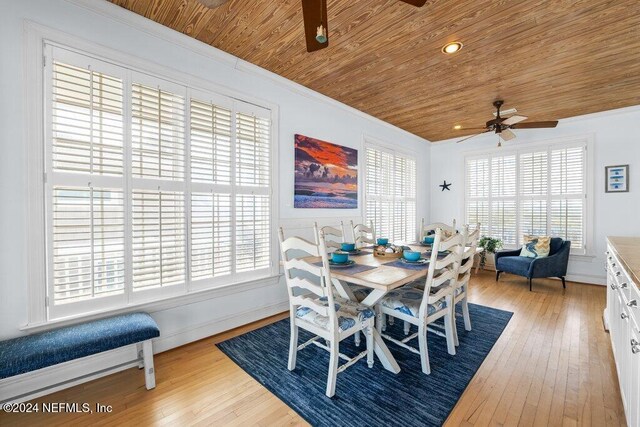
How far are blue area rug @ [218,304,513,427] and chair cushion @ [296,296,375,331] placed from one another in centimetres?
44

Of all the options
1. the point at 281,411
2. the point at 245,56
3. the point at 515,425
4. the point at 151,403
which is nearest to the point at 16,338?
the point at 151,403

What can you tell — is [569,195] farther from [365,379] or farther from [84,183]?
[84,183]

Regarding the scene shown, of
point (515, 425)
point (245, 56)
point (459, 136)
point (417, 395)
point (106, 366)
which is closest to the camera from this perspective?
point (515, 425)

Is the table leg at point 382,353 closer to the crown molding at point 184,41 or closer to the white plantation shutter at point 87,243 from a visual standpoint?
the white plantation shutter at point 87,243

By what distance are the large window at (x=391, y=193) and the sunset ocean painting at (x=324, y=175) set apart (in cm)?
45

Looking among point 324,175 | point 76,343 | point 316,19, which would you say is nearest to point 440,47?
point 316,19

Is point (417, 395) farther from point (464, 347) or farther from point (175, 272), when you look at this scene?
point (175, 272)

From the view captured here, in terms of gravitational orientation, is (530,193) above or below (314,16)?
below

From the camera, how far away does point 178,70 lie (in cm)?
246

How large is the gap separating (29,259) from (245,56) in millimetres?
2437

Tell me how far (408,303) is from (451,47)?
2.36m

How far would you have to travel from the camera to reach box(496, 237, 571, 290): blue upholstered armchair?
13.4 ft

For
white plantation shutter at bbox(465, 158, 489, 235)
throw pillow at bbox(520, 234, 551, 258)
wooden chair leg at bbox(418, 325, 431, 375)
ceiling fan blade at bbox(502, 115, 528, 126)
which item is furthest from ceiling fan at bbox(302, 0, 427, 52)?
white plantation shutter at bbox(465, 158, 489, 235)

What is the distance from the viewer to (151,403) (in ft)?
5.84
